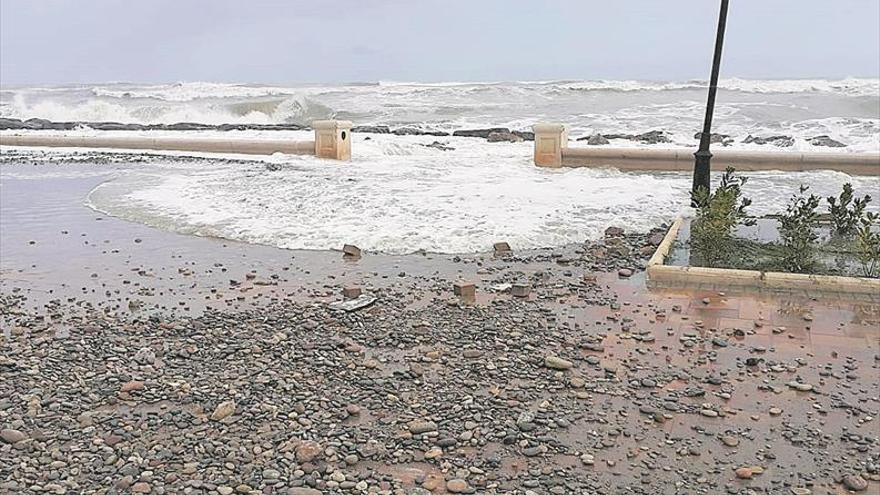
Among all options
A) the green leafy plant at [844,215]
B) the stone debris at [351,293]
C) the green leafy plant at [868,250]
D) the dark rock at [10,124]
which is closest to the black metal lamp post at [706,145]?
the green leafy plant at [844,215]

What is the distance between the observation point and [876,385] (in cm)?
440

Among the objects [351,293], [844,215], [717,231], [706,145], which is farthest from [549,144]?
[351,293]

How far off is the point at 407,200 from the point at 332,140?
6.35 metres

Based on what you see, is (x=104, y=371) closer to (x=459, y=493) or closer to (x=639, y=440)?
(x=459, y=493)

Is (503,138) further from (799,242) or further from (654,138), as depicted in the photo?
(799,242)

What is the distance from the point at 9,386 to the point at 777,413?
4377 millimetres

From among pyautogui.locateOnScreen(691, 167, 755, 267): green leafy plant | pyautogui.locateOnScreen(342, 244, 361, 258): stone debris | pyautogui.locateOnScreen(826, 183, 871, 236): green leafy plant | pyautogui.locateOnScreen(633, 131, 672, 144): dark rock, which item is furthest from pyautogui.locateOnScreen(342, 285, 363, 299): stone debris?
pyautogui.locateOnScreen(633, 131, 672, 144): dark rock

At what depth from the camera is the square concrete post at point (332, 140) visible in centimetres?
1691

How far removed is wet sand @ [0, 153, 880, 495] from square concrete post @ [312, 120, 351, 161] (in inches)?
395

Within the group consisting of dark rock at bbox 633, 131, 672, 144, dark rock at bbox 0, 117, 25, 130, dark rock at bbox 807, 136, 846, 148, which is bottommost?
dark rock at bbox 807, 136, 846, 148

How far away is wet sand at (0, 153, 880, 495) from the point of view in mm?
3520

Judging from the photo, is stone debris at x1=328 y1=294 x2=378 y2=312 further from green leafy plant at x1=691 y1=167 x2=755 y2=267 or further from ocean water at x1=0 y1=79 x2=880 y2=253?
green leafy plant at x1=691 y1=167 x2=755 y2=267

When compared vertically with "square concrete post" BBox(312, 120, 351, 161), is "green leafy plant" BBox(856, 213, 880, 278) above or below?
below

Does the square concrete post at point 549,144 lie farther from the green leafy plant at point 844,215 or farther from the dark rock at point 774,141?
the dark rock at point 774,141
